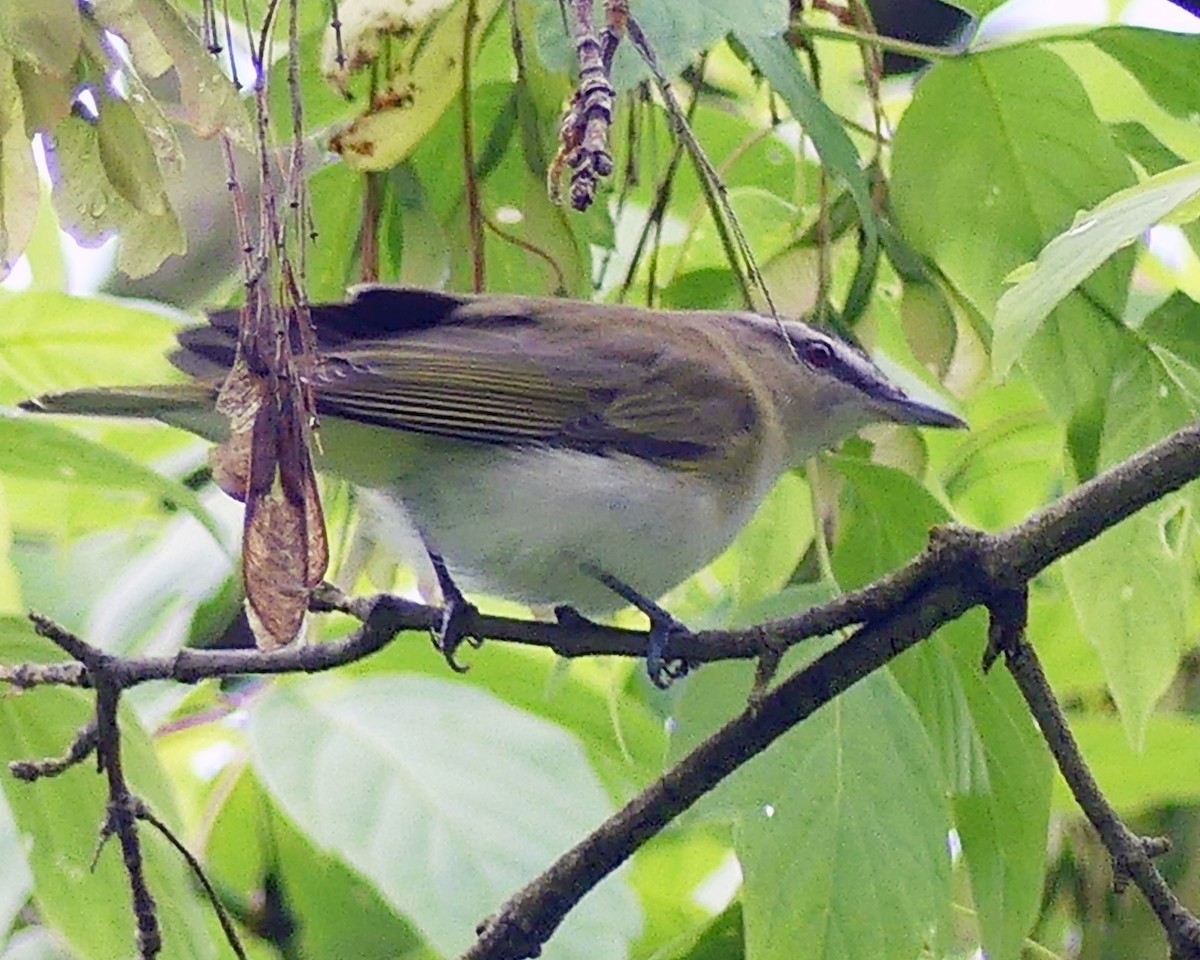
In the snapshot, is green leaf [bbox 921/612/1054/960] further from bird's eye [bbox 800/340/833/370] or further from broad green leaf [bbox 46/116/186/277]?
broad green leaf [bbox 46/116/186/277]

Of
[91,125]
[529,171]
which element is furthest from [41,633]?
[529,171]

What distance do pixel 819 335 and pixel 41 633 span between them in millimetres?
927

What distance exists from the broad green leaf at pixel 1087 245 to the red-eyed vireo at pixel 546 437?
1.85 ft

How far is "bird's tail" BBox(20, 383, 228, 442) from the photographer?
65.4 inches

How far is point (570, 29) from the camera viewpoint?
56.4 inches

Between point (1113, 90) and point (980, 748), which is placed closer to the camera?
point (980, 748)

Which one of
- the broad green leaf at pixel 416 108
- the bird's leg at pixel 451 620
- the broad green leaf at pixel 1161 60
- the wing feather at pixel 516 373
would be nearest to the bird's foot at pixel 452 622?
the bird's leg at pixel 451 620

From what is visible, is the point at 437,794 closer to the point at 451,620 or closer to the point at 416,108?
the point at 451,620

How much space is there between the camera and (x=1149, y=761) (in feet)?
6.85

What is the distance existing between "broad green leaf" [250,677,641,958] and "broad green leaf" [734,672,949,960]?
22 centimetres

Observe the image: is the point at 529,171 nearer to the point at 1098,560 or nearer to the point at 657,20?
the point at 657,20

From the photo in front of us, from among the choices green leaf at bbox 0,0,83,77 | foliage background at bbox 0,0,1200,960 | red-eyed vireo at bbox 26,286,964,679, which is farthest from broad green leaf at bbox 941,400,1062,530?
green leaf at bbox 0,0,83,77

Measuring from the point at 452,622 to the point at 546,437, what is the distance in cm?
41

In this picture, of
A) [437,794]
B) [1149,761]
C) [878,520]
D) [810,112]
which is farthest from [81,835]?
[1149,761]
